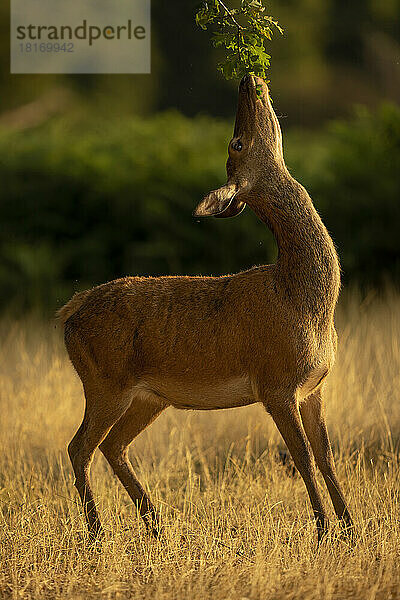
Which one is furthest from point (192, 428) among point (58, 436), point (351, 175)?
point (351, 175)

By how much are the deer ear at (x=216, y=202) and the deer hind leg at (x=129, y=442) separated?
1145mm

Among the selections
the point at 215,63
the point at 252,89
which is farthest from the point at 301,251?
the point at 215,63

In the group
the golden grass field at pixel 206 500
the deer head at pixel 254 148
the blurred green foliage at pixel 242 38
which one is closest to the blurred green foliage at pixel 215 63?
the golden grass field at pixel 206 500

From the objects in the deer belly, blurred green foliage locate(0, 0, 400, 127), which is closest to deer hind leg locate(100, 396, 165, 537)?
the deer belly

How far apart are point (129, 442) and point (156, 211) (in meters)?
6.70

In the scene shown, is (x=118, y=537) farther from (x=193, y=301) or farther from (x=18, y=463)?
(x=18, y=463)

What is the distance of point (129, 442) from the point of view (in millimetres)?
5012

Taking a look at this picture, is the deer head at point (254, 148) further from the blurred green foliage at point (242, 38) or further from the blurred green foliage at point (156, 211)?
the blurred green foliage at point (156, 211)

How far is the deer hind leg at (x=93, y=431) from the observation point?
4691 mm

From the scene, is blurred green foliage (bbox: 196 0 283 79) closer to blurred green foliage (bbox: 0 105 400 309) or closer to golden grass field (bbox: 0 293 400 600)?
golden grass field (bbox: 0 293 400 600)

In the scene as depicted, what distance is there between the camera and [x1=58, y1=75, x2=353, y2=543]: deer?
4.36 m

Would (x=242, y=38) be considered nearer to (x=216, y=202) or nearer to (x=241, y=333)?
(x=216, y=202)

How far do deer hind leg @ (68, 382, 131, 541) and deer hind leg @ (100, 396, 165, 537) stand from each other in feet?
0.71

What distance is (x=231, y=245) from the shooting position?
37.5 feet
